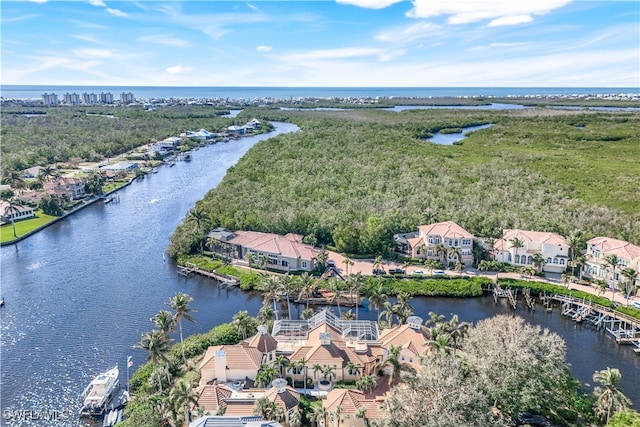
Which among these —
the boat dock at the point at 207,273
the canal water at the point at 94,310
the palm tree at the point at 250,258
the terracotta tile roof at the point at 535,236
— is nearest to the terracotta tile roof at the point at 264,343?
Answer: the canal water at the point at 94,310

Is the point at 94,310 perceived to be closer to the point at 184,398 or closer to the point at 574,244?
the point at 184,398

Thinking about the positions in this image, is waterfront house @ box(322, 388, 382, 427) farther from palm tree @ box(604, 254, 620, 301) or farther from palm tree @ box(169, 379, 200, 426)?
palm tree @ box(604, 254, 620, 301)

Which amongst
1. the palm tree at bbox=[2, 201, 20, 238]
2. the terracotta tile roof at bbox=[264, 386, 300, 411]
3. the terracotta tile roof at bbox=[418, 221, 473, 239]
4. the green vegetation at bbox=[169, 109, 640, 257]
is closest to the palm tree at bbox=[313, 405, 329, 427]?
the terracotta tile roof at bbox=[264, 386, 300, 411]

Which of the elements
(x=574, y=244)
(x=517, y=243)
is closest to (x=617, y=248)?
Answer: (x=574, y=244)

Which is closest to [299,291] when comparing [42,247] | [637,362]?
[637,362]

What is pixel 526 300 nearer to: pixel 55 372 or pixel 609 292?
pixel 609 292

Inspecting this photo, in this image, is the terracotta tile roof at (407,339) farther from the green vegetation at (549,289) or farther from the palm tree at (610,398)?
the green vegetation at (549,289)
